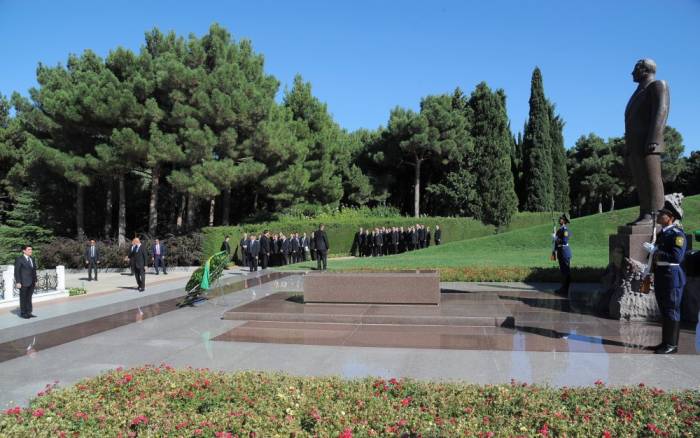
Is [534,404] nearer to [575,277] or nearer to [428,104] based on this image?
[575,277]

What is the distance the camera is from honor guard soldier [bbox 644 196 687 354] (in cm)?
631

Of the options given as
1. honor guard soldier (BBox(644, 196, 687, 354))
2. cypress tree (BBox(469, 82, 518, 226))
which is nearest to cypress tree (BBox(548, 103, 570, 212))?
cypress tree (BBox(469, 82, 518, 226))

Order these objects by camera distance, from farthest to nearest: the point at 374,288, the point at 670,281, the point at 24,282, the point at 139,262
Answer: the point at 139,262
the point at 24,282
the point at 374,288
the point at 670,281

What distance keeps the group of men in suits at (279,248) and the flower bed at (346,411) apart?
14.0 m

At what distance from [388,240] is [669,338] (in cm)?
2179

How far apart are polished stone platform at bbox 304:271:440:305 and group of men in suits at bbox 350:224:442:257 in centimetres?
1666

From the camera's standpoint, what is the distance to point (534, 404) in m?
4.04

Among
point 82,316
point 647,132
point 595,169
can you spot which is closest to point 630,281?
point 647,132

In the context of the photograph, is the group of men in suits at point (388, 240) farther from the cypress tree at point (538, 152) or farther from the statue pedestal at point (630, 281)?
the statue pedestal at point (630, 281)

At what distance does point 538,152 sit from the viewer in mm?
41625

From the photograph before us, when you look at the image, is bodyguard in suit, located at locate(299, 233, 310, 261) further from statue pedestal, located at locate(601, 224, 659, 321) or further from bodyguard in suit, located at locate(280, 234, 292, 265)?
statue pedestal, located at locate(601, 224, 659, 321)

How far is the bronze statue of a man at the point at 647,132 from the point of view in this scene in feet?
27.5

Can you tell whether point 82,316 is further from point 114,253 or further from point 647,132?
point 114,253

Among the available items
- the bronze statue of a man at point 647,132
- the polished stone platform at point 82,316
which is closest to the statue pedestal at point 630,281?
the bronze statue of a man at point 647,132
